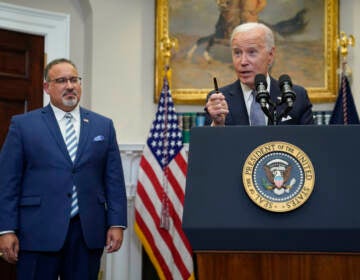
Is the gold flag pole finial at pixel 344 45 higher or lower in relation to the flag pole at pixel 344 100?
higher

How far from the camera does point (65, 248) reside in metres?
3.56

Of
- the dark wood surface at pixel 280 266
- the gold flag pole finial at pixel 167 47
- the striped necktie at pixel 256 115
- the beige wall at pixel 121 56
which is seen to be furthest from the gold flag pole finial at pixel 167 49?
Answer: the dark wood surface at pixel 280 266

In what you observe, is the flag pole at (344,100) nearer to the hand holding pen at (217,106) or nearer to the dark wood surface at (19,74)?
the dark wood surface at (19,74)

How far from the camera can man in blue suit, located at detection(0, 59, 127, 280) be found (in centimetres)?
351

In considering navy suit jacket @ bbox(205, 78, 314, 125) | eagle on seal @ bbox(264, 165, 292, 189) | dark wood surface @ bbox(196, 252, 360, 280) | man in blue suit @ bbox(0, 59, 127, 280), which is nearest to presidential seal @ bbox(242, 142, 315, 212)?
eagle on seal @ bbox(264, 165, 292, 189)

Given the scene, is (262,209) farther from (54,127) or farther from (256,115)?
(54,127)

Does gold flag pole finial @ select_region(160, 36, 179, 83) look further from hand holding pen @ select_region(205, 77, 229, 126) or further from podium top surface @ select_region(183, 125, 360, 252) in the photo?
podium top surface @ select_region(183, 125, 360, 252)

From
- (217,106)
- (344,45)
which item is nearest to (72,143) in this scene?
(217,106)

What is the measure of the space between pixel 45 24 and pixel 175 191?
6.45 feet

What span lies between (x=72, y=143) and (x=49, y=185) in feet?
0.94

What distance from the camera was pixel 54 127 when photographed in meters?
3.69

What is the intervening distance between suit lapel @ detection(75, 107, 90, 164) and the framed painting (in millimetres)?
2406

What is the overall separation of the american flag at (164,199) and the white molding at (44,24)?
112 cm

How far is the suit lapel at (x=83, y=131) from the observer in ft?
12.0
